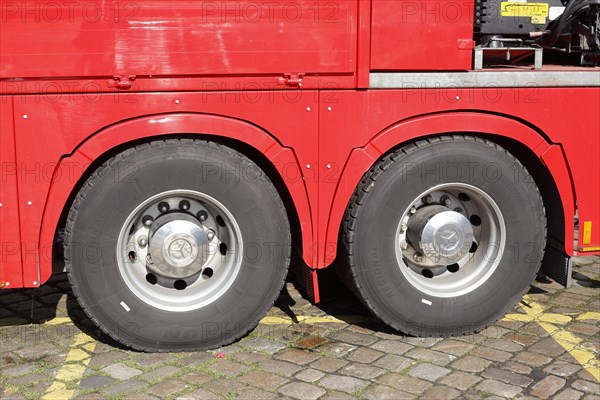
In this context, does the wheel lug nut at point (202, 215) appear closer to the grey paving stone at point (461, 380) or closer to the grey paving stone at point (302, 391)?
the grey paving stone at point (302, 391)

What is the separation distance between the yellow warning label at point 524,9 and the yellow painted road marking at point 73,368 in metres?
3.15

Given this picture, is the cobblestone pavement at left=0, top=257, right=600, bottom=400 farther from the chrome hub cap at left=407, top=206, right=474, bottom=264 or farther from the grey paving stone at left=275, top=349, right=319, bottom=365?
the chrome hub cap at left=407, top=206, right=474, bottom=264

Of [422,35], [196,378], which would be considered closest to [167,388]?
[196,378]

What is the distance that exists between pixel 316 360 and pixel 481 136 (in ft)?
5.32

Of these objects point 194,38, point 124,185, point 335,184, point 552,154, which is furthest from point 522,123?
point 124,185

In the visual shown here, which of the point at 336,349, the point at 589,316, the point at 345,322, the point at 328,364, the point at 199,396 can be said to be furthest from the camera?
the point at 589,316

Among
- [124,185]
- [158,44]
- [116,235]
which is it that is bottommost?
[116,235]

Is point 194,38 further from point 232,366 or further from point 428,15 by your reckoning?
point 232,366

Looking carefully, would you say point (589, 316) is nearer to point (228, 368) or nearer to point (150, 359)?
point (228, 368)

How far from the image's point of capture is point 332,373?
466 centimetres

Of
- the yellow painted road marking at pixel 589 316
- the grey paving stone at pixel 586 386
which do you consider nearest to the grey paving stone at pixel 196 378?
the grey paving stone at pixel 586 386

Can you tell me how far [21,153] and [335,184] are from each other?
5.59 feet

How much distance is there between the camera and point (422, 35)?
4.73 metres

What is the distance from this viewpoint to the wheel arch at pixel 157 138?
450 cm
